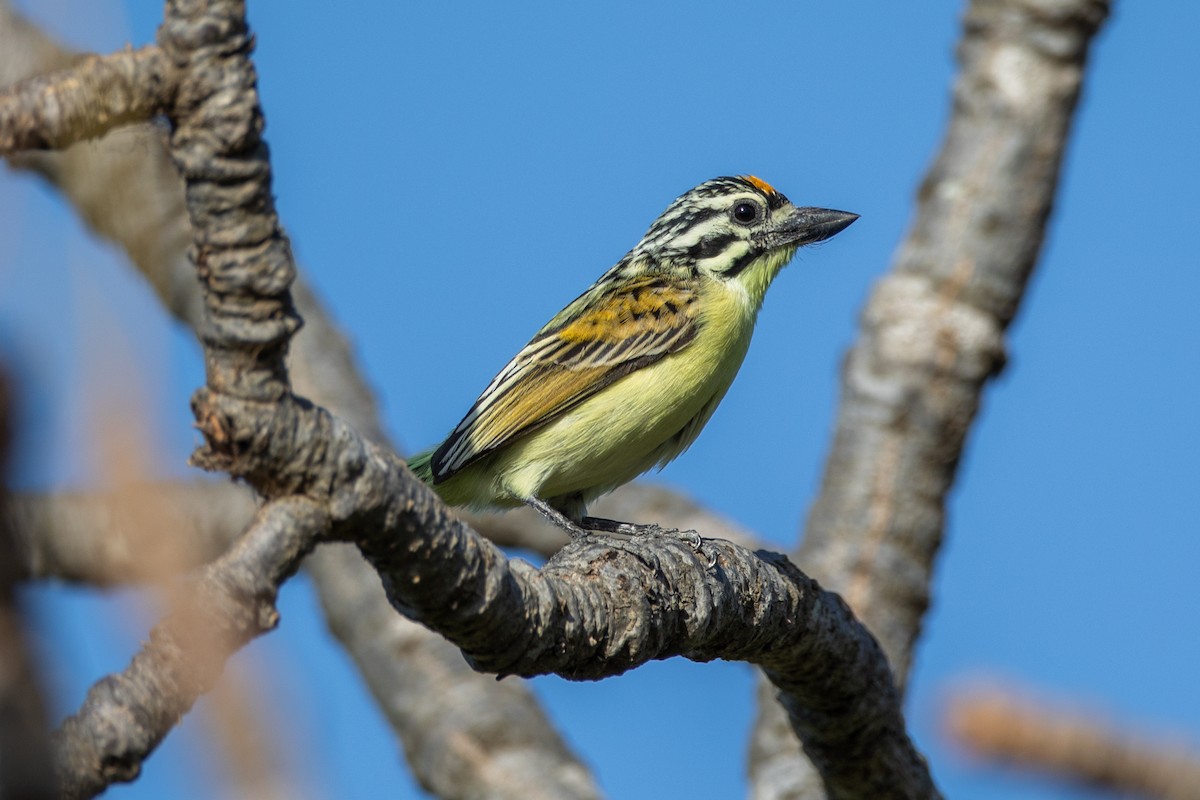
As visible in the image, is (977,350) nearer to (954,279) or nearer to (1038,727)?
(954,279)

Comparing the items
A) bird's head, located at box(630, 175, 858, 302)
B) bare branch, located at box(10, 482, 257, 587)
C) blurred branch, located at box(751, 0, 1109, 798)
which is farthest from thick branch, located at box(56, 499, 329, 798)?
bird's head, located at box(630, 175, 858, 302)

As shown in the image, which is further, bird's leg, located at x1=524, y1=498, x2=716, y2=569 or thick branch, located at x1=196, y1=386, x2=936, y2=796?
bird's leg, located at x1=524, y1=498, x2=716, y2=569

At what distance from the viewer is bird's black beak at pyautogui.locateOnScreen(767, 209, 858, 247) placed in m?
7.64

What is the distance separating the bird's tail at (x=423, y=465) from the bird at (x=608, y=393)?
0.01 meters

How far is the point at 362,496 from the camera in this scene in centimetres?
Result: 276

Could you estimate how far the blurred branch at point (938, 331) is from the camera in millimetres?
7016

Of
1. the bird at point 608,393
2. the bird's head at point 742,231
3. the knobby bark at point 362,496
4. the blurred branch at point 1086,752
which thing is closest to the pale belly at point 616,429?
the bird at point 608,393

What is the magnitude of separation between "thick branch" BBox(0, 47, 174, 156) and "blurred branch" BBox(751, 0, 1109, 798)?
5180mm

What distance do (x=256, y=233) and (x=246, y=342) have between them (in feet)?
0.64

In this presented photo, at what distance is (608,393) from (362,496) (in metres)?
4.11

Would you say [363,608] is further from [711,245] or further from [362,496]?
[362,496]

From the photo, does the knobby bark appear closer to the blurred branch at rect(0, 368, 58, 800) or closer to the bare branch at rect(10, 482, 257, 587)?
the blurred branch at rect(0, 368, 58, 800)

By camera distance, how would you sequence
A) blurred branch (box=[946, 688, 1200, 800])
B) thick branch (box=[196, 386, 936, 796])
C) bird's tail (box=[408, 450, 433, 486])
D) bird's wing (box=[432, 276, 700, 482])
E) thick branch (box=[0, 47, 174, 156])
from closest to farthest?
blurred branch (box=[946, 688, 1200, 800])
thick branch (box=[0, 47, 174, 156])
thick branch (box=[196, 386, 936, 796])
bird's wing (box=[432, 276, 700, 482])
bird's tail (box=[408, 450, 433, 486])

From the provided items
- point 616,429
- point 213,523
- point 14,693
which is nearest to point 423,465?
point 616,429
